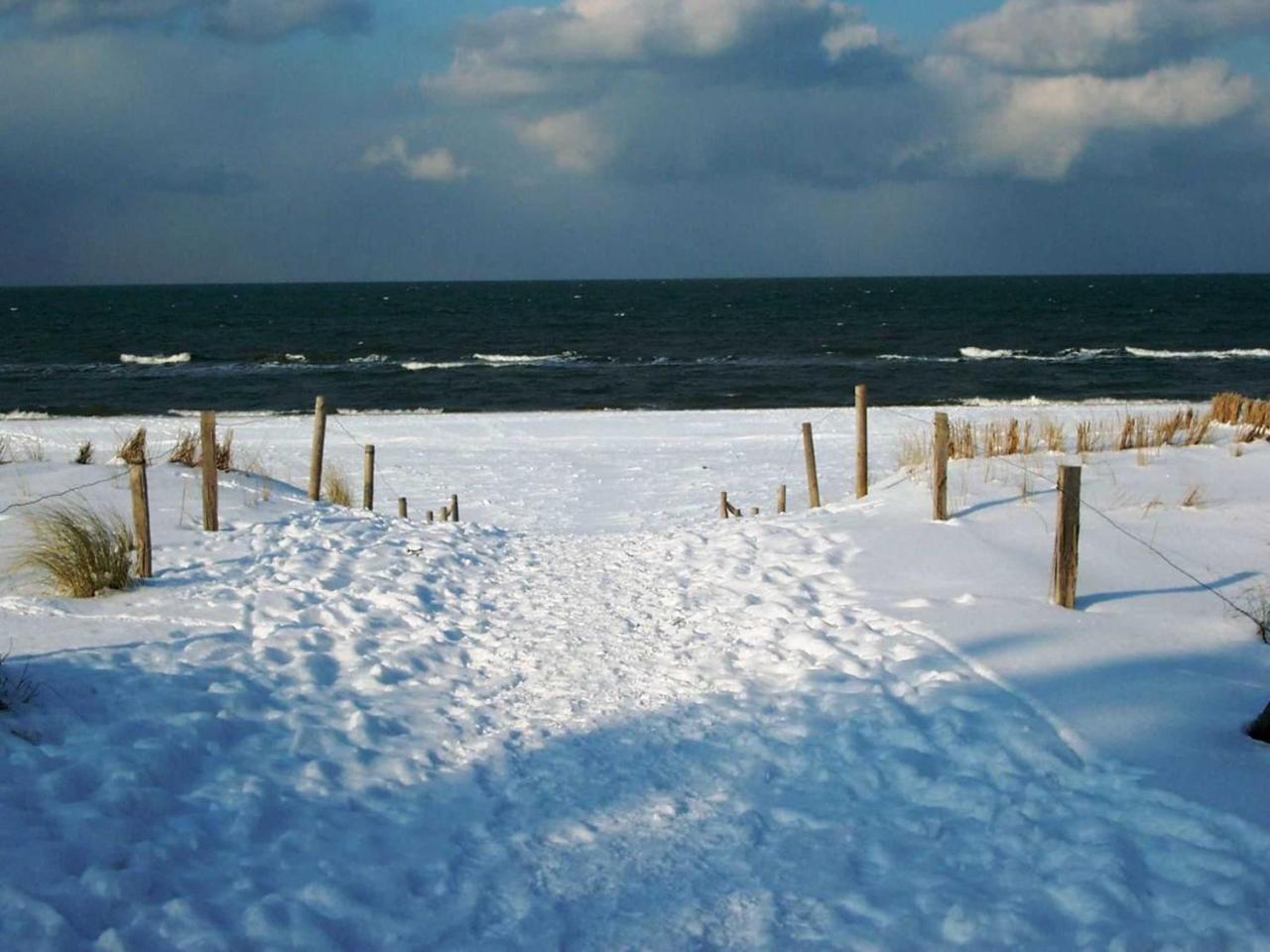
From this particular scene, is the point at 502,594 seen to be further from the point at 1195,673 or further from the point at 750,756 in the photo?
the point at 1195,673

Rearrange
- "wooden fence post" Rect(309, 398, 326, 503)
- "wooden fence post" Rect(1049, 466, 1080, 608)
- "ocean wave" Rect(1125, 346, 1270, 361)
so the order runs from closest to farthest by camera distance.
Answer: "wooden fence post" Rect(1049, 466, 1080, 608)
"wooden fence post" Rect(309, 398, 326, 503)
"ocean wave" Rect(1125, 346, 1270, 361)

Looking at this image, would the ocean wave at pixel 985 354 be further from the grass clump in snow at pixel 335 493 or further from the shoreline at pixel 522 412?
the grass clump in snow at pixel 335 493

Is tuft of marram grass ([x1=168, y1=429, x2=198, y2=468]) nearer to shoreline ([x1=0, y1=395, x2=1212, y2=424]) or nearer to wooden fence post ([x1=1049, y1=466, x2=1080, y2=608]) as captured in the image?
wooden fence post ([x1=1049, y1=466, x2=1080, y2=608])

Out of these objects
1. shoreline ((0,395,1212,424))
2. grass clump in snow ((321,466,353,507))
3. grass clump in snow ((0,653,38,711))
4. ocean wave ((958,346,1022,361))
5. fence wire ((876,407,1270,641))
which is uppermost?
→ ocean wave ((958,346,1022,361))

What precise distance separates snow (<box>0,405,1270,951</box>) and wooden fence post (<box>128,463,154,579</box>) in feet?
0.73

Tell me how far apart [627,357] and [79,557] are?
43548mm

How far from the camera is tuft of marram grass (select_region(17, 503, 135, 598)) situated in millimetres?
7926

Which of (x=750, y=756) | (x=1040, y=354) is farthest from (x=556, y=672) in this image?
(x=1040, y=354)

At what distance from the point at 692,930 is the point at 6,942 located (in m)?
2.27

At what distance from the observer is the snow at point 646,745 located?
4.12 meters

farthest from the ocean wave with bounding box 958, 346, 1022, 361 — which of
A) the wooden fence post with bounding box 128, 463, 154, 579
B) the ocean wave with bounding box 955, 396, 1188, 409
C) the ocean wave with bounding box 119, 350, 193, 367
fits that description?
the wooden fence post with bounding box 128, 463, 154, 579

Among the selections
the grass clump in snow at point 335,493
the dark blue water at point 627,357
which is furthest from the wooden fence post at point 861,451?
the dark blue water at point 627,357

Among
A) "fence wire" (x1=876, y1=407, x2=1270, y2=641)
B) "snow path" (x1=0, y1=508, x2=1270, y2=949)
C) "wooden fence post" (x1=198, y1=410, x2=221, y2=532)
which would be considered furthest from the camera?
"wooden fence post" (x1=198, y1=410, x2=221, y2=532)

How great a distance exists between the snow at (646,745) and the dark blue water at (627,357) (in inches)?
1040
